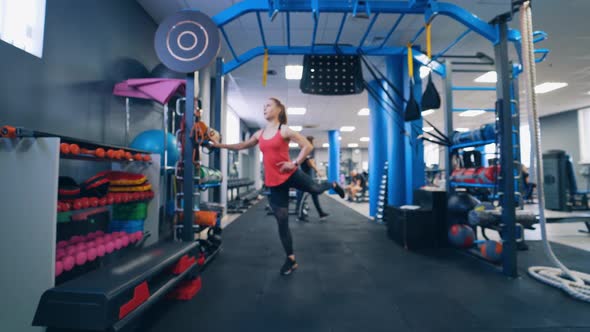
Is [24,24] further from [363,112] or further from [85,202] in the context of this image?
[363,112]

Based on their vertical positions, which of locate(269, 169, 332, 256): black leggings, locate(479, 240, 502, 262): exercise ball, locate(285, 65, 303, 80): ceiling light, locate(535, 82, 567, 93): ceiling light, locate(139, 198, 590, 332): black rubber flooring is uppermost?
locate(535, 82, 567, 93): ceiling light

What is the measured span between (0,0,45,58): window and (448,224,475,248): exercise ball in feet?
12.6

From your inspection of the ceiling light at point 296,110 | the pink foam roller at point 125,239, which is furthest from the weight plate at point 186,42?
the ceiling light at point 296,110

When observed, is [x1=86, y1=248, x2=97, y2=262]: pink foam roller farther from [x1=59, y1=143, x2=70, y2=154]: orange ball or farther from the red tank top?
the red tank top

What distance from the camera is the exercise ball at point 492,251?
2.28 meters

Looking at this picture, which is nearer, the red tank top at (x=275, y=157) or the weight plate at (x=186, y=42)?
the weight plate at (x=186, y=42)

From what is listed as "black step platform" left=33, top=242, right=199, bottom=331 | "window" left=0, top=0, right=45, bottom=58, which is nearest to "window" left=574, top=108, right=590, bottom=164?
"black step platform" left=33, top=242, right=199, bottom=331

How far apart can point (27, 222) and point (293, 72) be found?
4861 mm

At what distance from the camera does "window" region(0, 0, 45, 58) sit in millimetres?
1749

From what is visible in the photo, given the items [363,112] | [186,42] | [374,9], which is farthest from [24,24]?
[363,112]

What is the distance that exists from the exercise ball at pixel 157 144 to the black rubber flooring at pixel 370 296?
1102mm

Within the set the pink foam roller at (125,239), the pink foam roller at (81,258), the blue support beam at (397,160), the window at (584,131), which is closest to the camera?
the pink foam roller at (81,258)

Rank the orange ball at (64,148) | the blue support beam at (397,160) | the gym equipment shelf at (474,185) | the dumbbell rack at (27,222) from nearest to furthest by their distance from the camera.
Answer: the dumbbell rack at (27,222) → the orange ball at (64,148) → the gym equipment shelf at (474,185) → the blue support beam at (397,160)

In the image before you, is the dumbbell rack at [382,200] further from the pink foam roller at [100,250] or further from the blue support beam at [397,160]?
the pink foam roller at [100,250]
